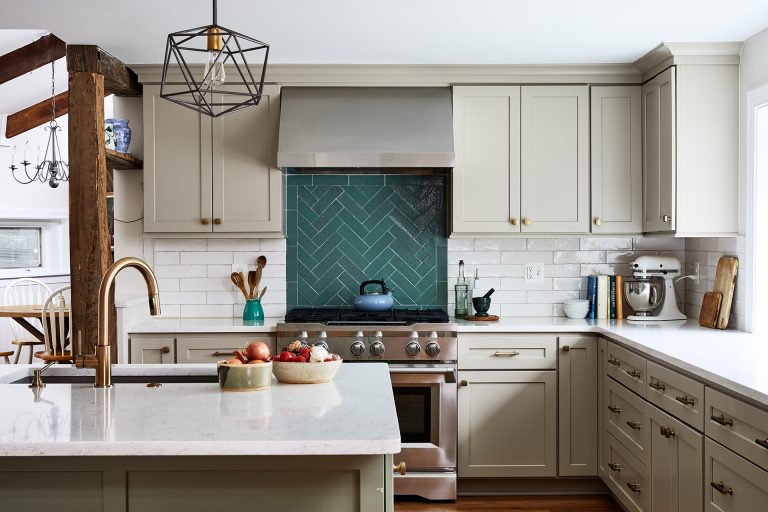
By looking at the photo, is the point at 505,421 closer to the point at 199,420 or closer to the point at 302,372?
the point at 302,372

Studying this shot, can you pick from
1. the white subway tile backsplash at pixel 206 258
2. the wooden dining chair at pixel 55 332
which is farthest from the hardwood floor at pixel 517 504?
the wooden dining chair at pixel 55 332

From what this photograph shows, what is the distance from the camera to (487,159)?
434 centimetres

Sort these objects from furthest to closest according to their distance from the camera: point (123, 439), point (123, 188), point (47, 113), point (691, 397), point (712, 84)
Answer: point (47, 113) < point (123, 188) < point (712, 84) < point (691, 397) < point (123, 439)

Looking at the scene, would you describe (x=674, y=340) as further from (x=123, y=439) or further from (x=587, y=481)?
(x=123, y=439)

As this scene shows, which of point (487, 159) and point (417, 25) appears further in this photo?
point (487, 159)

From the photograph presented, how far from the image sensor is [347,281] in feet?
15.4

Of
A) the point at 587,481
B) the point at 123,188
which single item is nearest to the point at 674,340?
the point at 587,481

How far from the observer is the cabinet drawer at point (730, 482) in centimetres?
235

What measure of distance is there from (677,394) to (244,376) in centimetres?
179

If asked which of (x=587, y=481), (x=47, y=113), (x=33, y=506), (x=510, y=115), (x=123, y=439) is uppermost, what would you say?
(x=47, y=113)

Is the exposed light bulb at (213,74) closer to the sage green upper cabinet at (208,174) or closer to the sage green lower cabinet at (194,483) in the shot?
the sage green lower cabinet at (194,483)

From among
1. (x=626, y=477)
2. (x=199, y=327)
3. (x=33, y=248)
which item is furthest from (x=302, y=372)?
(x=33, y=248)

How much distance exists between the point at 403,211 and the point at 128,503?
3.04 m

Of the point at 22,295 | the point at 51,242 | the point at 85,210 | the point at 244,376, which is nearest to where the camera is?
the point at 244,376
